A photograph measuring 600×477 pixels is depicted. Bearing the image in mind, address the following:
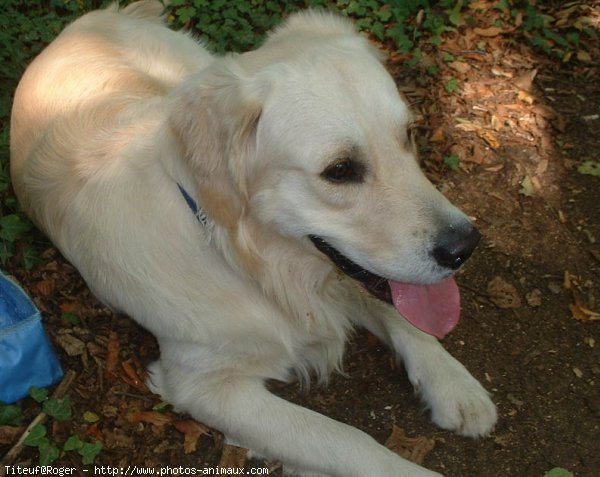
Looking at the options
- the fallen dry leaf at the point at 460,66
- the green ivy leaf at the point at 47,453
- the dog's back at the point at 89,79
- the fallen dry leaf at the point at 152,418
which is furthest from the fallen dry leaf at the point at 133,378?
the fallen dry leaf at the point at 460,66

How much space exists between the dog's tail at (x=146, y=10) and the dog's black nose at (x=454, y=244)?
2934mm

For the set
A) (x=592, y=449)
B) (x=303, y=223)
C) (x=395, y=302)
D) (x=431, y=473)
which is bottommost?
(x=592, y=449)

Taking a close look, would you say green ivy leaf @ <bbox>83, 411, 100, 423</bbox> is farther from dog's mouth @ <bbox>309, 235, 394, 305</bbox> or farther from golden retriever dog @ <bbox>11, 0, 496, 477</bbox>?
dog's mouth @ <bbox>309, 235, 394, 305</bbox>

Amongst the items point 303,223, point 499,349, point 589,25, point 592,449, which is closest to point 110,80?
point 303,223

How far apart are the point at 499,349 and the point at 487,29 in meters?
2.80

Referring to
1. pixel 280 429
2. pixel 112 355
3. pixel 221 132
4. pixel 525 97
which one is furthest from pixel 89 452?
pixel 525 97

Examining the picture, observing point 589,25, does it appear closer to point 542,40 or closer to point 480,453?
point 542,40

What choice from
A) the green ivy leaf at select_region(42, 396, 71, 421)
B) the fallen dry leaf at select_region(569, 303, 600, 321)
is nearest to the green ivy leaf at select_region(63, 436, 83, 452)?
the green ivy leaf at select_region(42, 396, 71, 421)

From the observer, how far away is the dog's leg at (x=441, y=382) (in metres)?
3.18

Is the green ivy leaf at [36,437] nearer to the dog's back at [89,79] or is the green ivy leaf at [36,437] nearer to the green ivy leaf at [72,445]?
the green ivy leaf at [72,445]

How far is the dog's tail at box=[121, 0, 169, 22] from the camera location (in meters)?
4.66

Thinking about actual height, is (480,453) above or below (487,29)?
below

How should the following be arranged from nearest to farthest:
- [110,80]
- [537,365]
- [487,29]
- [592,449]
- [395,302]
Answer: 1. [395,302]
2. [592,449]
3. [537,365]
4. [110,80]
5. [487,29]

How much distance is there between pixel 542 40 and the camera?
520 cm
